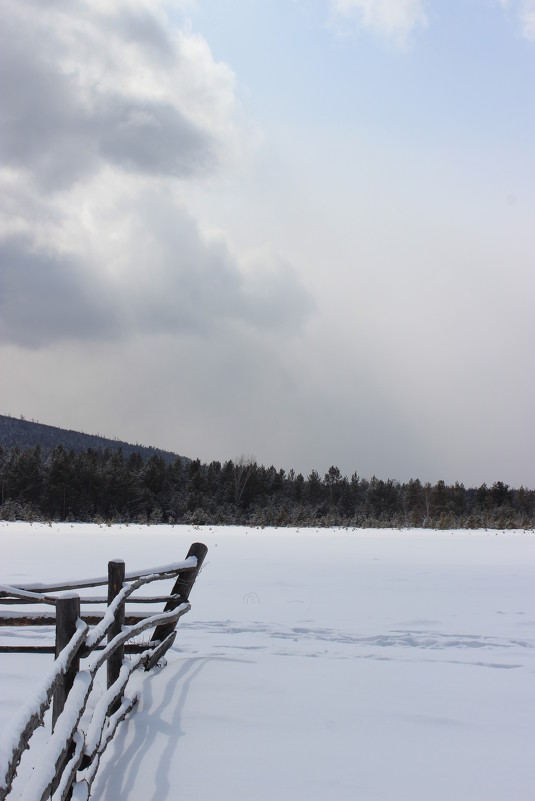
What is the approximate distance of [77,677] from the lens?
132 inches

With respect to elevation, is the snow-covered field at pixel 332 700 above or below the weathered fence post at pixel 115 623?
below

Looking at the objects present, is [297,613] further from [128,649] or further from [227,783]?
[227,783]

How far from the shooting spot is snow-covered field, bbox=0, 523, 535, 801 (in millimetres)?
3951

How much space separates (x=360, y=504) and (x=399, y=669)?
95748mm

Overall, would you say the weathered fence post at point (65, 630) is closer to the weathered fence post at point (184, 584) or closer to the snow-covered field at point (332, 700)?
the snow-covered field at point (332, 700)

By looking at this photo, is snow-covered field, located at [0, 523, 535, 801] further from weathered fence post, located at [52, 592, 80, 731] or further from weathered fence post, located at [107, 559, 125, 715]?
weathered fence post, located at [52, 592, 80, 731]

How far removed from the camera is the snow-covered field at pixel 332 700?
3951mm

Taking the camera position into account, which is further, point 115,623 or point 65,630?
point 115,623

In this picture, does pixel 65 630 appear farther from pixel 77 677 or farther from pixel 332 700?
pixel 332 700

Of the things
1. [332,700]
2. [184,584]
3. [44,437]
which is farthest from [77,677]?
[44,437]

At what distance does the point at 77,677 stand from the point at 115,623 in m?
1.56

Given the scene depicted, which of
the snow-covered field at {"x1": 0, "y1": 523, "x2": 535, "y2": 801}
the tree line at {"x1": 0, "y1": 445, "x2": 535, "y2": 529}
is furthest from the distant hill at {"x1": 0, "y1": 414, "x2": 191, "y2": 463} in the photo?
the snow-covered field at {"x1": 0, "y1": 523, "x2": 535, "y2": 801}

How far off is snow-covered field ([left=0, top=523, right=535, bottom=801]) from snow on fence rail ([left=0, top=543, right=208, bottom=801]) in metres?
0.32

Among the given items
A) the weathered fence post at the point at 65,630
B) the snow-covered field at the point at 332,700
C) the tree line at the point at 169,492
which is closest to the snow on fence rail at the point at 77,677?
the weathered fence post at the point at 65,630
